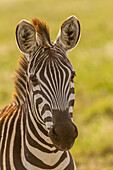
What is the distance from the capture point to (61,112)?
4426 mm

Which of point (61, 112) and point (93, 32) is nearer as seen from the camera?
point (61, 112)

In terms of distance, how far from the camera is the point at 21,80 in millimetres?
5332

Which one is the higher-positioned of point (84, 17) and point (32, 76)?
point (84, 17)

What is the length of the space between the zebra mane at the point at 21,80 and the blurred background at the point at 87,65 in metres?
0.25

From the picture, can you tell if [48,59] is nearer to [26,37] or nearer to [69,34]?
[26,37]

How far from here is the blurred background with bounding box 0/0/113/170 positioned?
10828mm

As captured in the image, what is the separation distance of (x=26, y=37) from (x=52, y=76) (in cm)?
65

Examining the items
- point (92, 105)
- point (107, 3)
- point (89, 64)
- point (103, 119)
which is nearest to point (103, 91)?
point (92, 105)

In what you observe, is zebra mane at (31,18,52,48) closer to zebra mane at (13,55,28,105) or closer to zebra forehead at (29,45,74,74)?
zebra forehead at (29,45,74,74)

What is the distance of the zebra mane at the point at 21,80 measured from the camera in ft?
17.4

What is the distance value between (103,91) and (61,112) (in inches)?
470

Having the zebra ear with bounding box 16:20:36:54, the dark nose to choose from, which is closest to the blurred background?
the zebra ear with bounding box 16:20:36:54

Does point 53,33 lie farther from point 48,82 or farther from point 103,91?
point 48,82

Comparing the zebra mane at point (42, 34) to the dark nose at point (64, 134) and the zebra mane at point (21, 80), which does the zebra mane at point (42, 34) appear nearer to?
the zebra mane at point (21, 80)
